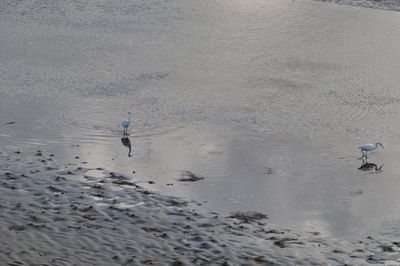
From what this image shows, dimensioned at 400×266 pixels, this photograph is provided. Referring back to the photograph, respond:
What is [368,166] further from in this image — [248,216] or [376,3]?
[376,3]

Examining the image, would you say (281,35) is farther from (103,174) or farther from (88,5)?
(103,174)

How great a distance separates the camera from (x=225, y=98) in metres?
21.4

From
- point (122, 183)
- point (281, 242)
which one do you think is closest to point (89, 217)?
point (122, 183)

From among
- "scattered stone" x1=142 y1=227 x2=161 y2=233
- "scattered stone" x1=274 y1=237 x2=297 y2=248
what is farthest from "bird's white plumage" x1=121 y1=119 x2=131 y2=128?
"scattered stone" x1=274 y1=237 x2=297 y2=248

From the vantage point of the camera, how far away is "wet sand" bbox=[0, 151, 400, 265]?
12.2 meters

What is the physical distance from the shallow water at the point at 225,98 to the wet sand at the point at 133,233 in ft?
2.25

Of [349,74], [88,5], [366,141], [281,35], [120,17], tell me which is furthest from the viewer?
[88,5]

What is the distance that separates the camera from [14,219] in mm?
13266

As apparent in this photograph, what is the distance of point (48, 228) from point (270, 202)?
4.31 metres

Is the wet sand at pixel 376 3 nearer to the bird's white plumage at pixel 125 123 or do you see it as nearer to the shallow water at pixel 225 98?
the shallow water at pixel 225 98

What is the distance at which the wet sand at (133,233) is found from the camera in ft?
40.1

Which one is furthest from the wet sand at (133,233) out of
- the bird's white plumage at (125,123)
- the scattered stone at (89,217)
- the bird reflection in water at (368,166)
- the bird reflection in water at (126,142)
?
the bird reflection in water at (368,166)

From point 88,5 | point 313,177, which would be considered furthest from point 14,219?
point 88,5

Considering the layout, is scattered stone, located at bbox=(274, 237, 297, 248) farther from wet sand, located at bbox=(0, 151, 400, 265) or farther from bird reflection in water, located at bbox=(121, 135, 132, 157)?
bird reflection in water, located at bbox=(121, 135, 132, 157)
